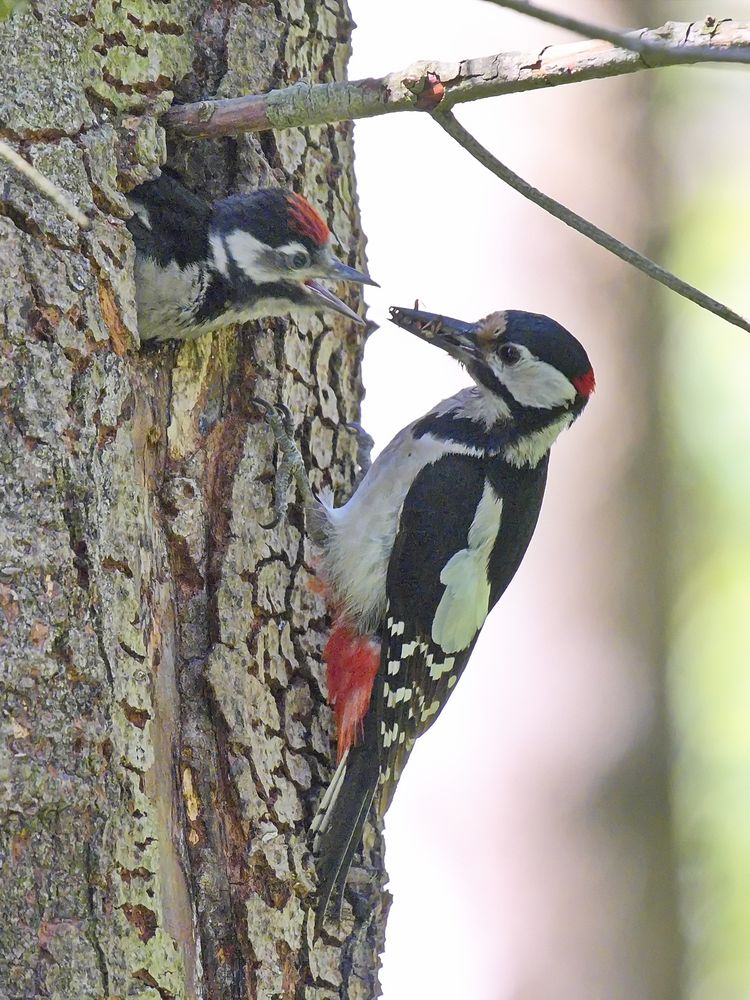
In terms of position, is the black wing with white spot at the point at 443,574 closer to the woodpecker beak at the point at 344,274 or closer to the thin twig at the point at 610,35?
the woodpecker beak at the point at 344,274

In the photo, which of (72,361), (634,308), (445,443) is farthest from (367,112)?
(634,308)

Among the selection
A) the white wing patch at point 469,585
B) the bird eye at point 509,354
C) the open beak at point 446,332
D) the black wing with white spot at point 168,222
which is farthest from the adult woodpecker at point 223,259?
the white wing patch at point 469,585

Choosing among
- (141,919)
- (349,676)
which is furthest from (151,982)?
(349,676)

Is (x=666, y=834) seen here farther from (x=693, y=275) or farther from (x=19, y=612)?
(x=19, y=612)

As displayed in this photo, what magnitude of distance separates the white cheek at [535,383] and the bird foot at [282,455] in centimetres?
71

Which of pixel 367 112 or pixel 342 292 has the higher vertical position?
pixel 342 292

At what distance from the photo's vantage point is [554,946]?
515cm

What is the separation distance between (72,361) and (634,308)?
3684 millimetres

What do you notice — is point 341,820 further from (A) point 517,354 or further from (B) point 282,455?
(A) point 517,354

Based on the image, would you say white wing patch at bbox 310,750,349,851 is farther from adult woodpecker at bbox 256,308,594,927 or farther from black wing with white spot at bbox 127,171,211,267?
black wing with white spot at bbox 127,171,211,267

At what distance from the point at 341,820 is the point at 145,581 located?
0.68 m

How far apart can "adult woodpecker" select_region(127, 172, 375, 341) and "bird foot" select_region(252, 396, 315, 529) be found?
0.70 feet

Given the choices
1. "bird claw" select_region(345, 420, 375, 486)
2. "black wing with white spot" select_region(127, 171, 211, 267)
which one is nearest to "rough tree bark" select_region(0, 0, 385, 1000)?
"black wing with white spot" select_region(127, 171, 211, 267)

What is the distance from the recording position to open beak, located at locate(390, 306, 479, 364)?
11.0 ft
